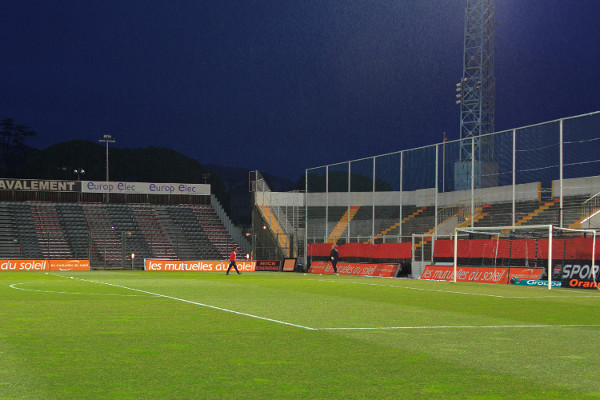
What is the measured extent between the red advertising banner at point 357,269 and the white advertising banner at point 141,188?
24.7m

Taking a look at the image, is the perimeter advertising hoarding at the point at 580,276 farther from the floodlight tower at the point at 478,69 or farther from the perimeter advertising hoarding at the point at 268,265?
the floodlight tower at the point at 478,69

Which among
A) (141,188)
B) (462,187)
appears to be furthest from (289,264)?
(141,188)

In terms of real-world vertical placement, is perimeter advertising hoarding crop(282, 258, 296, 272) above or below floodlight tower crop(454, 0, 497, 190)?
below

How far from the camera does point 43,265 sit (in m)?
47.1

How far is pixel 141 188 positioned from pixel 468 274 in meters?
42.9

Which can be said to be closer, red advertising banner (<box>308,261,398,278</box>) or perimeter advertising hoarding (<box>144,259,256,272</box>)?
red advertising banner (<box>308,261,398,278</box>)

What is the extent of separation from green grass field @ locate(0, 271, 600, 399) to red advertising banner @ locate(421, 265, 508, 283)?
15.4 meters

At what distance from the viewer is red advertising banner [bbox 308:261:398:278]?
126 feet

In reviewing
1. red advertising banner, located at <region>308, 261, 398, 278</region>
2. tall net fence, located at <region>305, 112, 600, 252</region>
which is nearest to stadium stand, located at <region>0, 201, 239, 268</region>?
red advertising banner, located at <region>308, 261, 398, 278</region>

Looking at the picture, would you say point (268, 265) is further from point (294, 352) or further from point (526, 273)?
point (294, 352)

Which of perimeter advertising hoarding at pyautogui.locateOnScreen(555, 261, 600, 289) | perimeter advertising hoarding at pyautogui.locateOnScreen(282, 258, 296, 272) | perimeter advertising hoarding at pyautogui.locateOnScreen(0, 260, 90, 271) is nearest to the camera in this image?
perimeter advertising hoarding at pyautogui.locateOnScreen(555, 261, 600, 289)

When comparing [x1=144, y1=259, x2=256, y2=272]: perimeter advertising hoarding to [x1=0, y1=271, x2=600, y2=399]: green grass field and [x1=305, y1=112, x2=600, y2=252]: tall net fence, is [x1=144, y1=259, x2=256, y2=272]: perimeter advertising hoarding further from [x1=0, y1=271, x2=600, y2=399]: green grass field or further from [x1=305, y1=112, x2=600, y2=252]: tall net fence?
[x1=0, y1=271, x2=600, y2=399]: green grass field

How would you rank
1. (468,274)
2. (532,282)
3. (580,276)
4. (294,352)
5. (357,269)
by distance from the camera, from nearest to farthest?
1. (294,352)
2. (580,276)
3. (532,282)
4. (468,274)
5. (357,269)

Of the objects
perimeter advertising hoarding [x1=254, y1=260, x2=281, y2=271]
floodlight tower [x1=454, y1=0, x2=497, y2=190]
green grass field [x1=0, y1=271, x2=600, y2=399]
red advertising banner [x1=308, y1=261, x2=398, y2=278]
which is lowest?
perimeter advertising hoarding [x1=254, y1=260, x2=281, y2=271]
